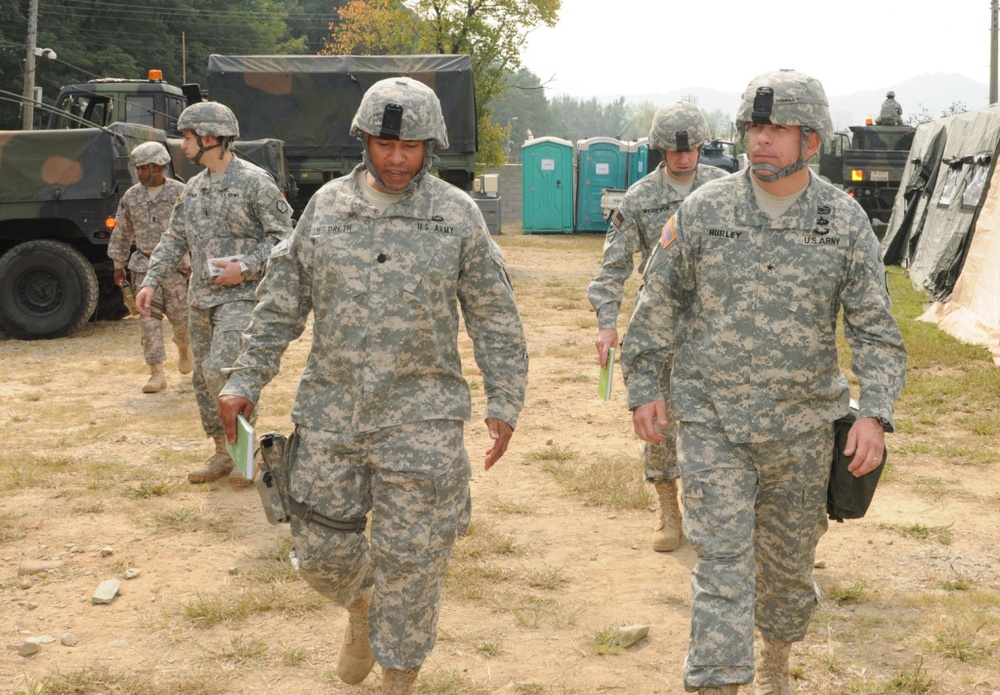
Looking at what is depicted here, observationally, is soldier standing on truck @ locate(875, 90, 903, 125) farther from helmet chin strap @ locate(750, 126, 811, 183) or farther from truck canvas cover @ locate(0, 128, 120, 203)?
helmet chin strap @ locate(750, 126, 811, 183)

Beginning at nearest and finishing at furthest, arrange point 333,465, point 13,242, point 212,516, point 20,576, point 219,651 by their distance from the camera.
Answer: point 333,465, point 219,651, point 20,576, point 212,516, point 13,242

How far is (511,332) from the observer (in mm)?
3654

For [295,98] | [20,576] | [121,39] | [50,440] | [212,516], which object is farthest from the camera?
[121,39]

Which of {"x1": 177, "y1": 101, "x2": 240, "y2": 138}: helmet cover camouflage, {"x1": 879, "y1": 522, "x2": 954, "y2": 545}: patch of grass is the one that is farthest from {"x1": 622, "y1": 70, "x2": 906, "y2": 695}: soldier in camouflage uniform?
{"x1": 177, "y1": 101, "x2": 240, "y2": 138}: helmet cover camouflage

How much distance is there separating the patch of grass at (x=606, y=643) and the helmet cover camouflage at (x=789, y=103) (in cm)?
196

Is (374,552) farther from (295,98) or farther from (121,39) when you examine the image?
(121,39)

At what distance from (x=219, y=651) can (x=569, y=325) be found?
8.99m

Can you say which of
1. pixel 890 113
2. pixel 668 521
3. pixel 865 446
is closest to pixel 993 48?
pixel 890 113

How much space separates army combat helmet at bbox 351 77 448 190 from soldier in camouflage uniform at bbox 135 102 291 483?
8.62 ft

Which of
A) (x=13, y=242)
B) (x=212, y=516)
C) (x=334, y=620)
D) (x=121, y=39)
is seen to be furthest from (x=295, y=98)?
(x=121, y=39)

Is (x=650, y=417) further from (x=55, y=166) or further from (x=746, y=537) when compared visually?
(x=55, y=166)

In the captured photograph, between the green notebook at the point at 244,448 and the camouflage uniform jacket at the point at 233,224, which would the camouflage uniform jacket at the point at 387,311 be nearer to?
the green notebook at the point at 244,448

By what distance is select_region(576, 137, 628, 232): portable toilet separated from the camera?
28.0m

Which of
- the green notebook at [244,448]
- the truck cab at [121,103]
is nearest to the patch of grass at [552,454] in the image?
the green notebook at [244,448]
